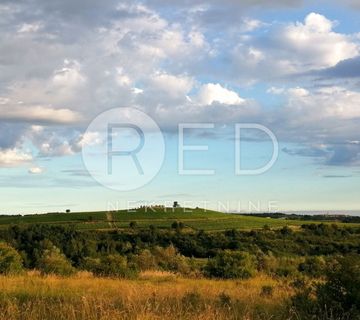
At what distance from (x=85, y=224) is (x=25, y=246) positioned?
152 ft

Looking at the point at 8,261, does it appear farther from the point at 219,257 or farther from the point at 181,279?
the point at 219,257

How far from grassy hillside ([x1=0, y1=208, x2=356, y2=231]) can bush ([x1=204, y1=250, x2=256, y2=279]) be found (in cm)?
6604

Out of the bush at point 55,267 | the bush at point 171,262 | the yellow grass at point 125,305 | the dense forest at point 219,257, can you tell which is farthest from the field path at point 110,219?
the yellow grass at point 125,305

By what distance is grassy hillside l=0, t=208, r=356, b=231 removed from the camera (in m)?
95.7

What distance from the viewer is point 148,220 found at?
101875mm

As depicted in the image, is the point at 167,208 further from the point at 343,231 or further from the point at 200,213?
the point at 343,231

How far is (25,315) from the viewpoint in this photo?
330 inches

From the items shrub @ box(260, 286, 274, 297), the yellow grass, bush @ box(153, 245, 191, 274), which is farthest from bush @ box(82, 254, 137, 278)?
shrub @ box(260, 286, 274, 297)

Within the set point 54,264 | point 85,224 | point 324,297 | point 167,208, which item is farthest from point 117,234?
point 324,297

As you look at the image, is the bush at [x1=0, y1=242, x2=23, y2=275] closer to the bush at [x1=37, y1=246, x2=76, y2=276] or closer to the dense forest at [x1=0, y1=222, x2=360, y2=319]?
the dense forest at [x1=0, y1=222, x2=360, y2=319]

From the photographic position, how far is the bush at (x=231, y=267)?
24719 millimetres

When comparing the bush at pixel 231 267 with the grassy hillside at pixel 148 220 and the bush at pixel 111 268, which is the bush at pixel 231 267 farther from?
the grassy hillside at pixel 148 220

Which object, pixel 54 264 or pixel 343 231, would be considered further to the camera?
pixel 343 231

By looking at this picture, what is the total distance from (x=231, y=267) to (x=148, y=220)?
77.4 metres
